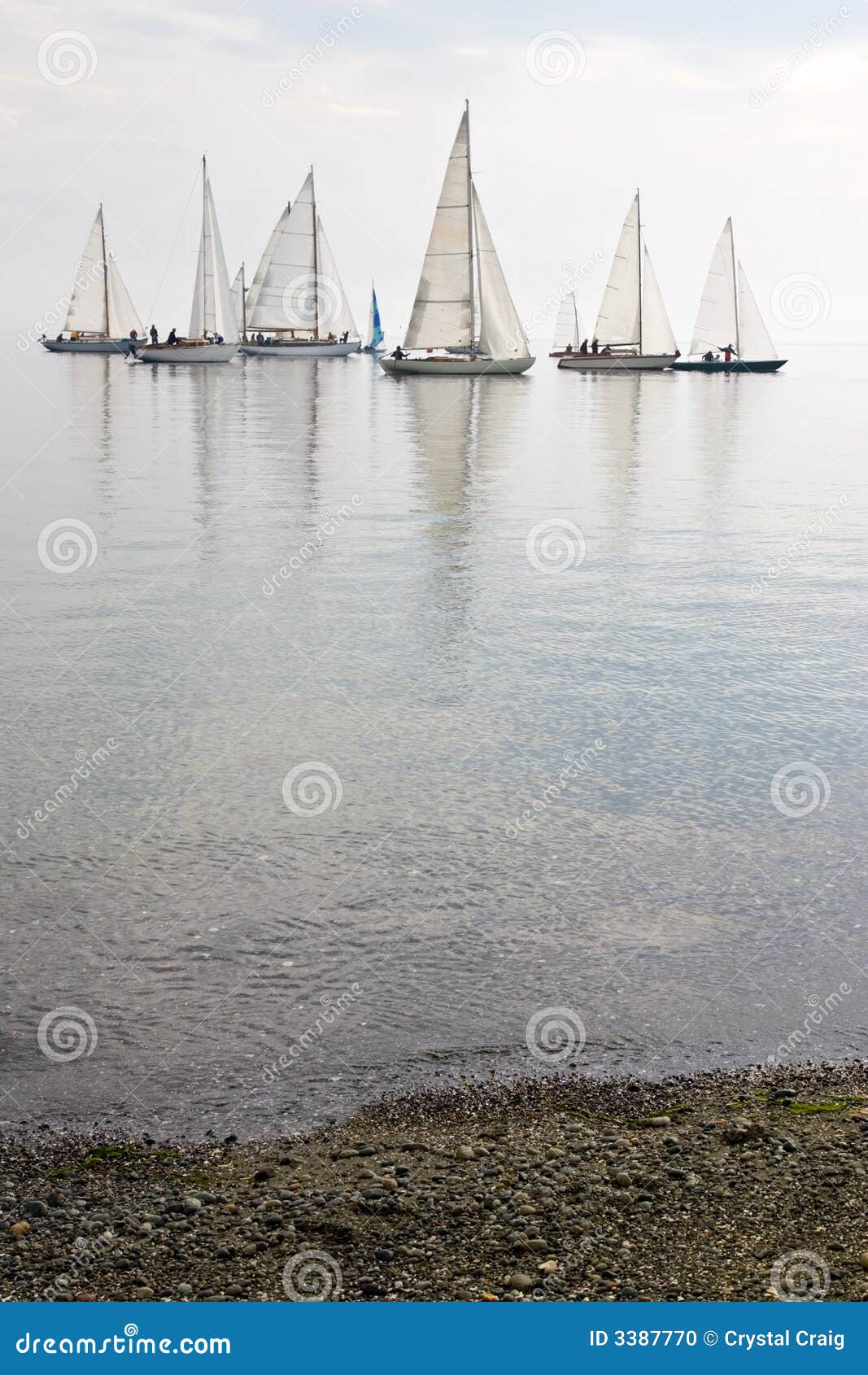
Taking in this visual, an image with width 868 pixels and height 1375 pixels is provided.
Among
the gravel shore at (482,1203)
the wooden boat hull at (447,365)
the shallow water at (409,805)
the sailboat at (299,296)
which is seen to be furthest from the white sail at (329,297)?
the gravel shore at (482,1203)

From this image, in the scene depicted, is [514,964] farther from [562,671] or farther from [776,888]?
[562,671]

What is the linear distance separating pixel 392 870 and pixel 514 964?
176 cm

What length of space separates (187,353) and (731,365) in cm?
4300

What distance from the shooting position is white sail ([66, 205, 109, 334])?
404ft

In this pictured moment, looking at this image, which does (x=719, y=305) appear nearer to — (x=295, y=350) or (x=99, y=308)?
(x=295, y=350)

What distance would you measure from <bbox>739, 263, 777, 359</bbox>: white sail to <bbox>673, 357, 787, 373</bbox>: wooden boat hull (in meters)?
0.70

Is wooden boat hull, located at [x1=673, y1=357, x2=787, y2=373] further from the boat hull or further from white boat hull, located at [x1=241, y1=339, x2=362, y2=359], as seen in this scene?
the boat hull

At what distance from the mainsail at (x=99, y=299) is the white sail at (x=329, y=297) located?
16546mm

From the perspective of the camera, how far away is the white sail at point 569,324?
13750 cm

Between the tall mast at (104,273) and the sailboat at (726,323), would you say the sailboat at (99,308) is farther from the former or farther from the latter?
the sailboat at (726,323)

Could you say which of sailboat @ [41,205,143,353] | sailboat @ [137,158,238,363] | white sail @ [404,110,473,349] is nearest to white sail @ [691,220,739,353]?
white sail @ [404,110,473,349]

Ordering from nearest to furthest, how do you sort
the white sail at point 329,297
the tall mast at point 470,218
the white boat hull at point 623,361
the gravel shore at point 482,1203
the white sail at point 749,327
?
the gravel shore at point 482,1203 < the tall mast at point 470,218 < the white sail at point 749,327 < the white boat hull at point 623,361 < the white sail at point 329,297

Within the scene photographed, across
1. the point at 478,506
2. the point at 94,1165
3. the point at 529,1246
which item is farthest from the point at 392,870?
the point at 478,506

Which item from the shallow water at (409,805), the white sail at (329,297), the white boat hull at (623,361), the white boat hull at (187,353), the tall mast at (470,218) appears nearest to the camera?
the shallow water at (409,805)
